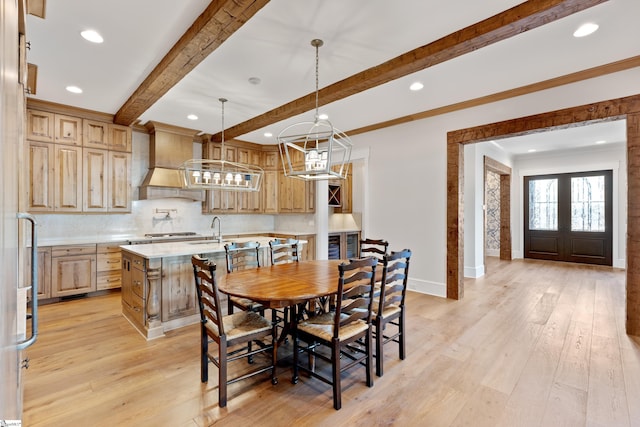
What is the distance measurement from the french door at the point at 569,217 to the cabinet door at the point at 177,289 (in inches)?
325

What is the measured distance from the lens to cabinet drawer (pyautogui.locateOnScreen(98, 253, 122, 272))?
14.6ft

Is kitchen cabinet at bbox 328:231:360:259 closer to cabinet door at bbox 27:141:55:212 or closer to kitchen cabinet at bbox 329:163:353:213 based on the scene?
kitchen cabinet at bbox 329:163:353:213

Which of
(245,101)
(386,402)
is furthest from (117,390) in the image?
(245,101)

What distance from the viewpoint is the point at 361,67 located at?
10.1 feet

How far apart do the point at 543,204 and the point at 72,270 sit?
9.92 m

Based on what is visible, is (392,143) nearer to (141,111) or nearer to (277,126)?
(277,126)

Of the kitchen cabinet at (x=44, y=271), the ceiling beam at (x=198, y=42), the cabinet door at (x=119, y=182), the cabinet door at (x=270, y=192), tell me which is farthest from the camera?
the cabinet door at (x=270, y=192)

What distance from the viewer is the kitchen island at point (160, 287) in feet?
10.2

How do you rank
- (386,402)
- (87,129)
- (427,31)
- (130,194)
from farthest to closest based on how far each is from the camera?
(130,194)
(87,129)
(427,31)
(386,402)

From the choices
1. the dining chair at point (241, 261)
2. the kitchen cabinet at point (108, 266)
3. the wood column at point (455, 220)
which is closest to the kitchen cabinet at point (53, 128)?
the kitchen cabinet at point (108, 266)

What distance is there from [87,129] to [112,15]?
2887 mm

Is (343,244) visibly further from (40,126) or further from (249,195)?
(40,126)

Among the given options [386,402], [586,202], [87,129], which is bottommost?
[386,402]

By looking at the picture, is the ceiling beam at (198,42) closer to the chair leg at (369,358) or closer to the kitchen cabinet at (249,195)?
the chair leg at (369,358)
